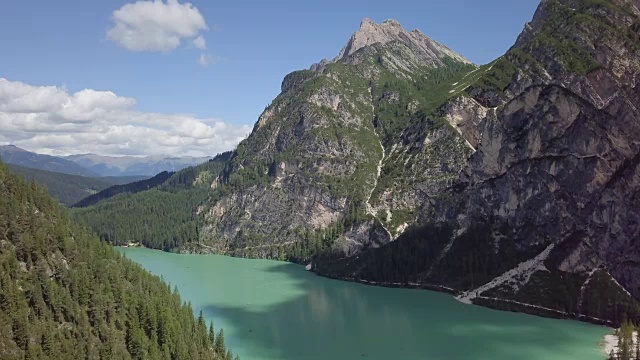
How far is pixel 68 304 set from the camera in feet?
280

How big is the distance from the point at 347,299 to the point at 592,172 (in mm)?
67710

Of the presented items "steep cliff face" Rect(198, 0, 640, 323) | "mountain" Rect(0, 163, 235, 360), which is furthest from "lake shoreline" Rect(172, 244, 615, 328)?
"mountain" Rect(0, 163, 235, 360)

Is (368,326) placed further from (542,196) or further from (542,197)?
(542,196)

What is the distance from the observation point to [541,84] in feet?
518

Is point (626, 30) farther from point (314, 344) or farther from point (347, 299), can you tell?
point (314, 344)

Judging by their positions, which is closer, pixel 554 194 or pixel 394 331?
pixel 394 331

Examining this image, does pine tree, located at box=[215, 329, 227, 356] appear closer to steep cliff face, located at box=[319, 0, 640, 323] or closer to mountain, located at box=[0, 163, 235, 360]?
mountain, located at box=[0, 163, 235, 360]

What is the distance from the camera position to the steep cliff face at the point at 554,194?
13138cm

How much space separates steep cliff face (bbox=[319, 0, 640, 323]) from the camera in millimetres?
131375

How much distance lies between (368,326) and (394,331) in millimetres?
6438

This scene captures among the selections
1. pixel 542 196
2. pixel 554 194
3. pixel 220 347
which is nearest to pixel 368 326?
pixel 220 347

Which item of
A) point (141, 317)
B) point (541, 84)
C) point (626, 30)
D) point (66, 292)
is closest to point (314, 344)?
point (141, 317)

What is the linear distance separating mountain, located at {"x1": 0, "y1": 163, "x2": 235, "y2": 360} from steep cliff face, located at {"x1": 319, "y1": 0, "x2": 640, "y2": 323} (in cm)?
7912

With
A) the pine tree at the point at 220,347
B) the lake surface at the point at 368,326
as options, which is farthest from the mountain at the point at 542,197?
the pine tree at the point at 220,347
